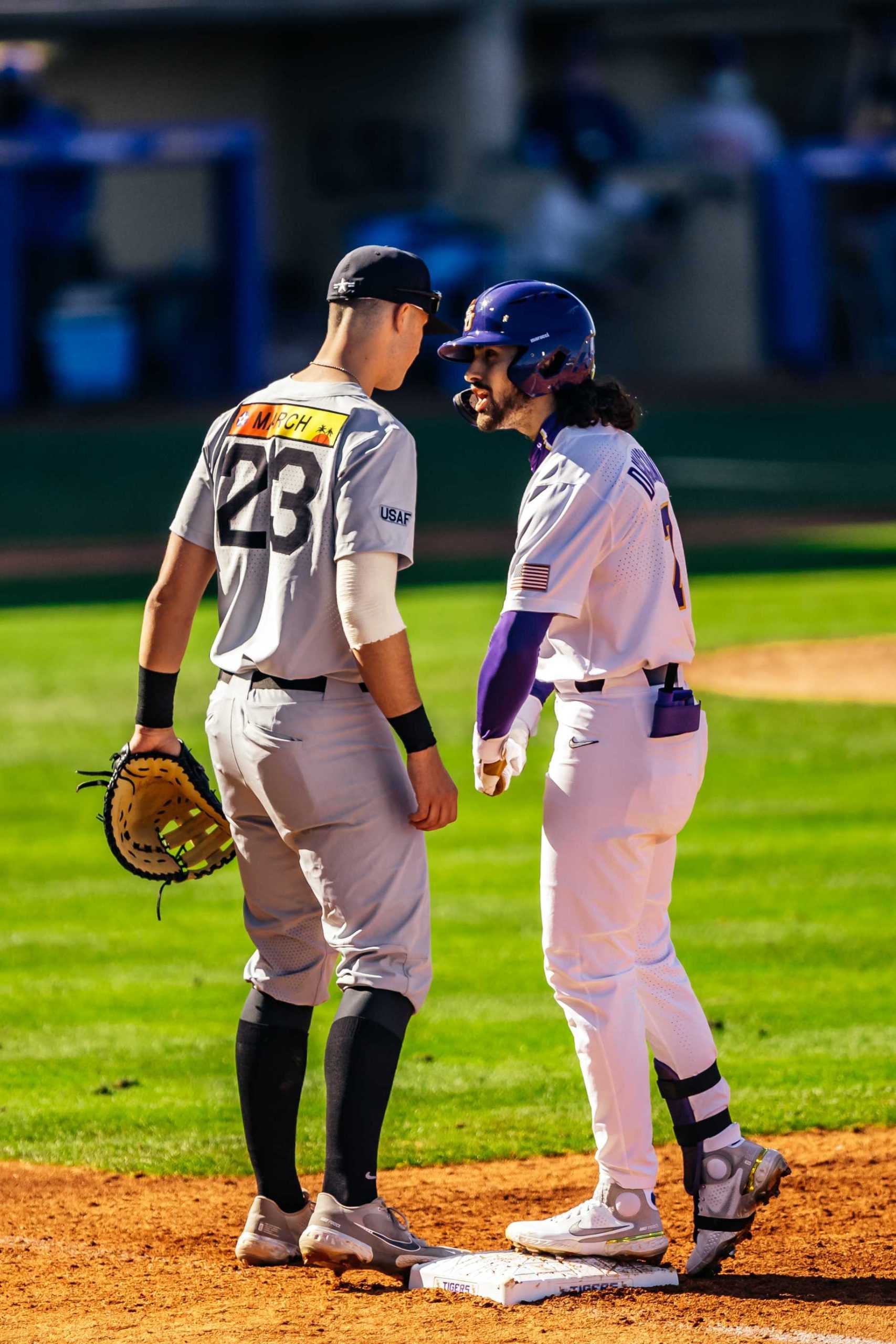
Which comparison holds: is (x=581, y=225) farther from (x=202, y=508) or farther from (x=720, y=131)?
(x=202, y=508)

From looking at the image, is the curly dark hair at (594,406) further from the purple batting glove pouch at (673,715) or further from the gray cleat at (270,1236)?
the gray cleat at (270,1236)

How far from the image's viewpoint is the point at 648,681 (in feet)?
14.2

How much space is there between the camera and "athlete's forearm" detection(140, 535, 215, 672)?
4.57 meters

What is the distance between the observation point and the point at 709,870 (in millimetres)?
8773

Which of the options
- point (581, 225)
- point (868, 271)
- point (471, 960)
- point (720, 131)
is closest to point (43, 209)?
point (581, 225)

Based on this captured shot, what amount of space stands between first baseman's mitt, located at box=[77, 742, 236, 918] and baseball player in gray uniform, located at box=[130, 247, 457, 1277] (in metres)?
0.31

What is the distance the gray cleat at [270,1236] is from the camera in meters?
4.54

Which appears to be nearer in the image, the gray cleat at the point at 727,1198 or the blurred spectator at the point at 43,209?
the gray cleat at the point at 727,1198

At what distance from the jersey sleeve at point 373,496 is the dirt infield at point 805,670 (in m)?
8.38

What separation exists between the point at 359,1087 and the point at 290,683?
2.87ft

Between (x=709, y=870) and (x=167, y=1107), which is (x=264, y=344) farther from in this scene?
(x=167, y=1107)

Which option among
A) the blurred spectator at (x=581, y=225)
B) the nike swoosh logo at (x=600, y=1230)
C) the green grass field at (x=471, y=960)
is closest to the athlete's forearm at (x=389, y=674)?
the nike swoosh logo at (x=600, y=1230)

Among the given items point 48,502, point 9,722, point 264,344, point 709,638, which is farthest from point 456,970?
point 264,344

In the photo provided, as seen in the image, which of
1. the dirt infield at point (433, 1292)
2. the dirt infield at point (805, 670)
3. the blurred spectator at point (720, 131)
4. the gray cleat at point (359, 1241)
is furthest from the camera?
the blurred spectator at point (720, 131)
